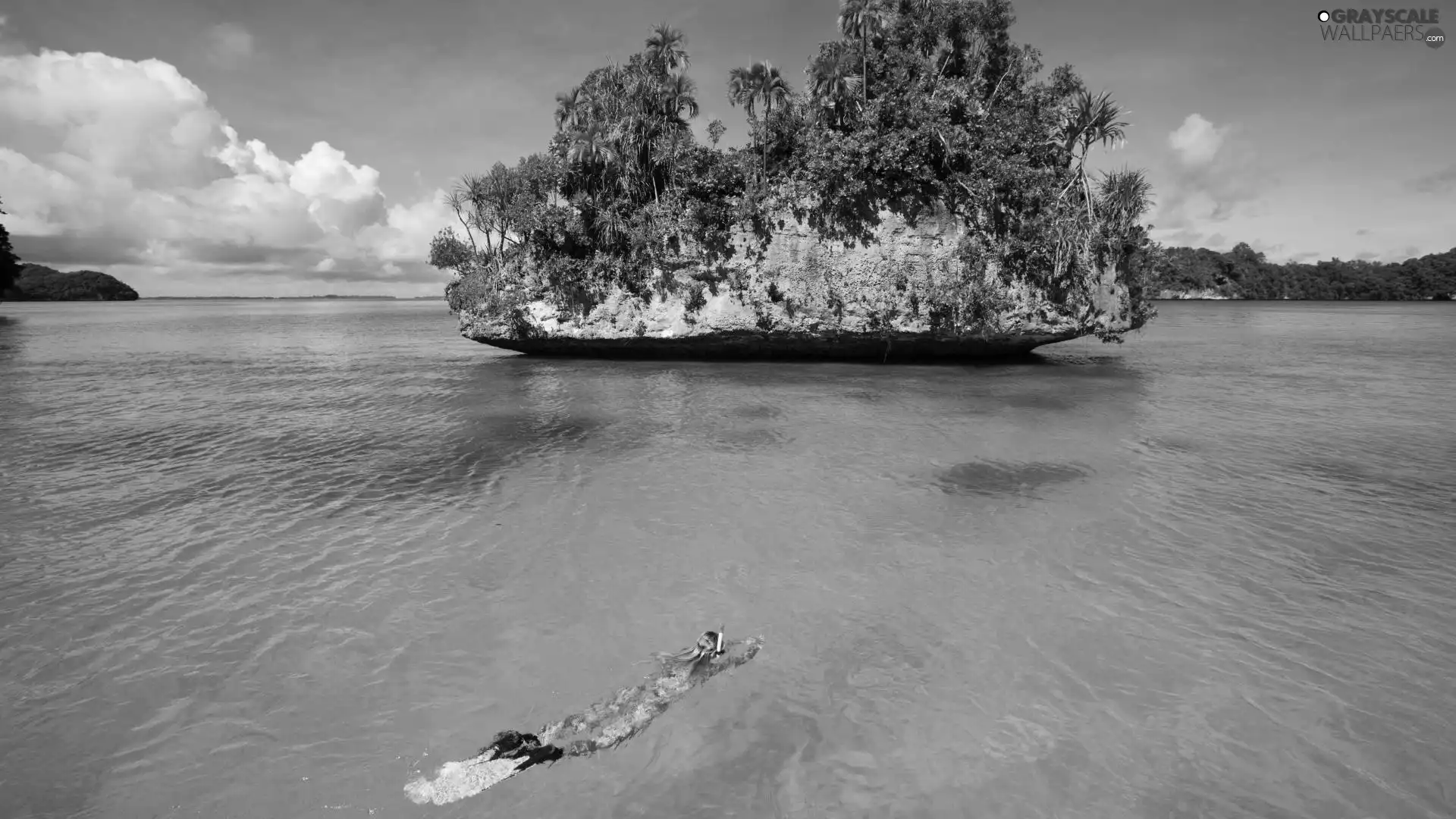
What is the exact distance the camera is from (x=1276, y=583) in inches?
267

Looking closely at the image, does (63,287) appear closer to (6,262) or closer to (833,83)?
(6,262)

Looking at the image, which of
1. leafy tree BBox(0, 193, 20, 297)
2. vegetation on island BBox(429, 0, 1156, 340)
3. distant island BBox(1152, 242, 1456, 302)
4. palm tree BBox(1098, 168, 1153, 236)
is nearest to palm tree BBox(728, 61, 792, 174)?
vegetation on island BBox(429, 0, 1156, 340)

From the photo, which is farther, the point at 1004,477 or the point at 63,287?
the point at 63,287

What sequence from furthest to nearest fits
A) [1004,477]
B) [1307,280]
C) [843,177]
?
[1307,280] → [843,177] → [1004,477]

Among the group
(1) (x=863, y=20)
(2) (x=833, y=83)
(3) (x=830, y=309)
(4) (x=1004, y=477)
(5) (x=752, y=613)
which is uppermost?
(1) (x=863, y=20)

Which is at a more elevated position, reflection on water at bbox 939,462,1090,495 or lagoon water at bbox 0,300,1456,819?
reflection on water at bbox 939,462,1090,495

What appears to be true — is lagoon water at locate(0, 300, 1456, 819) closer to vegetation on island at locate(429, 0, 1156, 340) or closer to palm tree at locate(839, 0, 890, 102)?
vegetation on island at locate(429, 0, 1156, 340)

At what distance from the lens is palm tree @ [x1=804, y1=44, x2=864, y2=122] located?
24156 millimetres

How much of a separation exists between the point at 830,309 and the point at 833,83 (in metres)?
8.98

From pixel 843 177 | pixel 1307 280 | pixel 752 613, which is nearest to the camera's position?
pixel 752 613

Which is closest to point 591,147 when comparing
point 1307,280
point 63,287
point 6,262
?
point 6,262

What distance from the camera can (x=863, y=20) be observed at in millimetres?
24438

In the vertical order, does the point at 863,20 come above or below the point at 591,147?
above

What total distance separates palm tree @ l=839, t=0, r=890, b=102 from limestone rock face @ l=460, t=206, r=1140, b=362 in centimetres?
635
